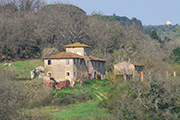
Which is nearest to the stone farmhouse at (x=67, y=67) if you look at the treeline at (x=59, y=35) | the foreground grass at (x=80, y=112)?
the foreground grass at (x=80, y=112)

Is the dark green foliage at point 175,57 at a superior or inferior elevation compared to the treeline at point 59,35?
inferior

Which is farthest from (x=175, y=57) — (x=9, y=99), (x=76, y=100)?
(x=9, y=99)

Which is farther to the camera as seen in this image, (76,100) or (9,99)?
(76,100)

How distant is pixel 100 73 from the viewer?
6356cm

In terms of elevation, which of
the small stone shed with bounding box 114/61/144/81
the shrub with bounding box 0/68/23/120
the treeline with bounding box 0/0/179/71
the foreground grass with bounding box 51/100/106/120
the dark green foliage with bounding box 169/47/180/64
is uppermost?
the treeline with bounding box 0/0/179/71

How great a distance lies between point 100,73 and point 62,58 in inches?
414

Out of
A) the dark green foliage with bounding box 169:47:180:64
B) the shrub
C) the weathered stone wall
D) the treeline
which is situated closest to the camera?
the shrub

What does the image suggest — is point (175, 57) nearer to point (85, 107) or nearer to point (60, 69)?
point (60, 69)

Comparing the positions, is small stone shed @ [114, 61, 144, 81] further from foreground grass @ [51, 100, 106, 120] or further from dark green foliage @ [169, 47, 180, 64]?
dark green foliage @ [169, 47, 180, 64]

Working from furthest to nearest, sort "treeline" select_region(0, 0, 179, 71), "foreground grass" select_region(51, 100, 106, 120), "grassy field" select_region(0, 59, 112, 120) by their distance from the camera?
"treeline" select_region(0, 0, 179, 71), "grassy field" select_region(0, 59, 112, 120), "foreground grass" select_region(51, 100, 106, 120)

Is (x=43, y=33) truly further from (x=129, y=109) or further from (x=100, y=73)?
(x=129, y=109)

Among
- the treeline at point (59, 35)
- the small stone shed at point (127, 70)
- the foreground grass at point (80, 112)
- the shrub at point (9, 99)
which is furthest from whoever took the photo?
the treeline at point (59, 35)

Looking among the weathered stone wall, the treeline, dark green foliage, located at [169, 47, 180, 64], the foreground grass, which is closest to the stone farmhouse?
the weathered stone wall

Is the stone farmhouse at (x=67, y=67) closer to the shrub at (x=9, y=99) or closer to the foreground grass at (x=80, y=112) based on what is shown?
the foreground grass at (x=80, y=112)
